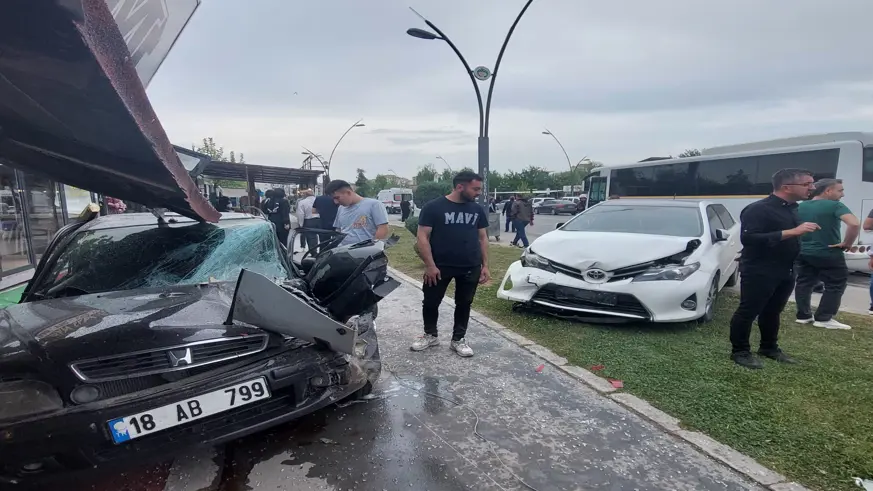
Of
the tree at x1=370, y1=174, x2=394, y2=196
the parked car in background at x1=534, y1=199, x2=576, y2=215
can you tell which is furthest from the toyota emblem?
the tree at x1=370, y1=174, x2=394, y2=196

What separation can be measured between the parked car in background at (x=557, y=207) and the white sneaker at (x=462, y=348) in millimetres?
31939

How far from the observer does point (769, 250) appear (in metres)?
3.77

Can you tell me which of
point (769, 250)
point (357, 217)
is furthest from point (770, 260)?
point (357, 217)

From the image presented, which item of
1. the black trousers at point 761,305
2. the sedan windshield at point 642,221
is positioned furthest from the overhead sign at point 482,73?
the black trousers at point 761,305

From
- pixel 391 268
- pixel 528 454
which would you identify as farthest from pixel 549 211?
pixel 528 454

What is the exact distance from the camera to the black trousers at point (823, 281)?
506cm

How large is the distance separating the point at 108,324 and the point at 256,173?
58.5 ft

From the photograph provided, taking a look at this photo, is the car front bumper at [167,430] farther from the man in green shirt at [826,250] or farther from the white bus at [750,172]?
the white bus at [750,172]

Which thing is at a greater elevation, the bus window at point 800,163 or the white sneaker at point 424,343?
the bus window at point 800,163

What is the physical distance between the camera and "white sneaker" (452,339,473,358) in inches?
170

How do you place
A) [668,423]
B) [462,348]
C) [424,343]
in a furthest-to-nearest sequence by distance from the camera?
1. [424,343]
2. [462,348]
3. [668,423]

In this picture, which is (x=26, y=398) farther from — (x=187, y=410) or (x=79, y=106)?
(x=79, y=106)

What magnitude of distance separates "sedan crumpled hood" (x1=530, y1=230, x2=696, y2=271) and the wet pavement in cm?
160

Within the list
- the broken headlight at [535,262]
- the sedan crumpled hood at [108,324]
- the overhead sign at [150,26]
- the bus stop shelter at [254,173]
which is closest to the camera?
the sedan crumpled hood at [108,324]
